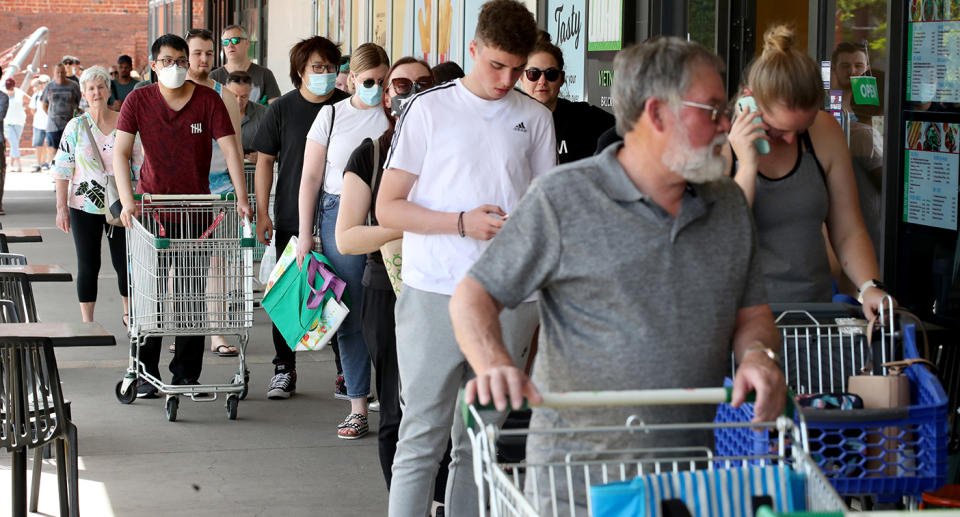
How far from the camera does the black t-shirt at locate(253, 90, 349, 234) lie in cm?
742

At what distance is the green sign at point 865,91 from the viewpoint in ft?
19.2

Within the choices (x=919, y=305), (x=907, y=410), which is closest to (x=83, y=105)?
(x=919, y=305)

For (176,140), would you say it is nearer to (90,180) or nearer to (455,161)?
(90,180)

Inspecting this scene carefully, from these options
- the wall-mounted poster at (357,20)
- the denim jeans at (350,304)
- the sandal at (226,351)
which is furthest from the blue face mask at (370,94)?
the wall-mounted poster at (357,20)

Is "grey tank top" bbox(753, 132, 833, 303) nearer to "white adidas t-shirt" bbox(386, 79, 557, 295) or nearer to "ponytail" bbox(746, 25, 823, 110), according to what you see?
"ponytail" bbox(746, 25, 823, 110)

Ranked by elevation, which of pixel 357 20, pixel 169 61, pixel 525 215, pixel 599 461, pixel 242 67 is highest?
pixel 357 20

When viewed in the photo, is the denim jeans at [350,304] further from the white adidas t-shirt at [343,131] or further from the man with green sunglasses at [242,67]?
the man with green sunglasses at [242,67]

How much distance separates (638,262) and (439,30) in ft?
33.8

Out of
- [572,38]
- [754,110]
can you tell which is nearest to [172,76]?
[572,38]

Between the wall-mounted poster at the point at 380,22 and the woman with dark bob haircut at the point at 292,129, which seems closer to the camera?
the woman with dark bob haircut at the point at 292,129

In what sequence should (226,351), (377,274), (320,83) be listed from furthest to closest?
1. (226,351)
2. (320,83)
3. (377,274)

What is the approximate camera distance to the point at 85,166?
8.48 m

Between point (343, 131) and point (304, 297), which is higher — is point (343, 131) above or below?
above

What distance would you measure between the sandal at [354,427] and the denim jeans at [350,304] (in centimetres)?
15
